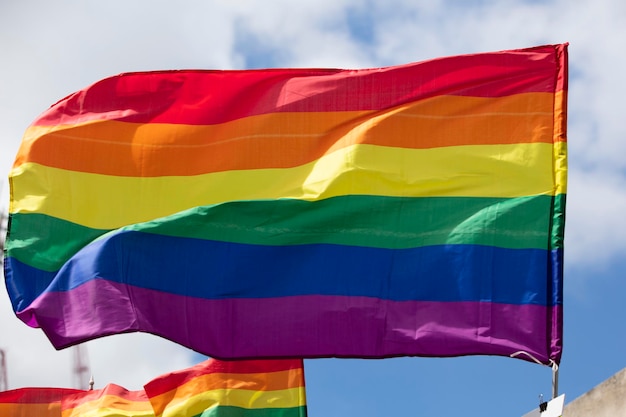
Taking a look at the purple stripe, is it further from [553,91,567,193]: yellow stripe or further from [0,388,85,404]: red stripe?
[0,388,85,404]: red stripe

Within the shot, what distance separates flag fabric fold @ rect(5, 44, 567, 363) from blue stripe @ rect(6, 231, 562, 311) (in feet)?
0.04

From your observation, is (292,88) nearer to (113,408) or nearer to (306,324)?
(306,324)

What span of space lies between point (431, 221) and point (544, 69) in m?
1.87

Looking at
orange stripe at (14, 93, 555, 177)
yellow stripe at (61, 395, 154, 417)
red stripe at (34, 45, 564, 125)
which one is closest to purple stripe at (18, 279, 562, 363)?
orange stripe at (14, 93, 555, 177)

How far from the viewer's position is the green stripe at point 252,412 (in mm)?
19938

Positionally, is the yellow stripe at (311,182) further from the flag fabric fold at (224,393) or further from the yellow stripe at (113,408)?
the yellow stripe at (113,408)

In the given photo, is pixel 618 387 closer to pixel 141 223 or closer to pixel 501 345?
pixel 501 345

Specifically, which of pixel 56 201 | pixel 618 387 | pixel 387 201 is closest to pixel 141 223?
pixel 56 201

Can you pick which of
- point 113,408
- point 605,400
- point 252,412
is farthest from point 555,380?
point 113,408

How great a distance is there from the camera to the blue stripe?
41.1 feet

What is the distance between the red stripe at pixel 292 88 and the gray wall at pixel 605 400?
9.07 ft

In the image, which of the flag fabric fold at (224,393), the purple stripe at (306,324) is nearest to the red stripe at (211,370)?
the flag fabric fold at (224,393)

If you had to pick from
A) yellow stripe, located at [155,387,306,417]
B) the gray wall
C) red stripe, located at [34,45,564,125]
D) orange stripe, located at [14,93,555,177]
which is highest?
red stripe, located at [34,45,564,125]

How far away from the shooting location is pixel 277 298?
1288 centimetres
